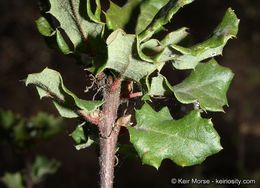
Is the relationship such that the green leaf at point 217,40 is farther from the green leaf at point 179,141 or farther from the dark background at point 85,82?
the dark background at point 85,82

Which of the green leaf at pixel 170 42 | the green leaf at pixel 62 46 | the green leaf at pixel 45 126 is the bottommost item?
the green leaf at pixel 45 126

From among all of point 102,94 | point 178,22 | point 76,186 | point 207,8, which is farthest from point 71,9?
point 207,8

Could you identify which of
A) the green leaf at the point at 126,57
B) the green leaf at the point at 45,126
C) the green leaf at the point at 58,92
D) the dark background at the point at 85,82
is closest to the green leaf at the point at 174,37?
the green leaf at the point at 126,57

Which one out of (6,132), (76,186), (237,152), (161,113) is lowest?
(76,186)

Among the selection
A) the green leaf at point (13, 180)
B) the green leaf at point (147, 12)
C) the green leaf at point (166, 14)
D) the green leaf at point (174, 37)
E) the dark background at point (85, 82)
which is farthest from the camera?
the dark background at point (85, 82)

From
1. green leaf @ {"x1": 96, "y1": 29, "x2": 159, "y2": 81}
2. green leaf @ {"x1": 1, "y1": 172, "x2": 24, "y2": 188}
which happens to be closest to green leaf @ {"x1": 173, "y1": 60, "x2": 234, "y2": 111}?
green leaf @ {"x1": 96, "y1": 29, "x2": 159, "y2": 81}

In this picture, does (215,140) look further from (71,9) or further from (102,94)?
(71,9)

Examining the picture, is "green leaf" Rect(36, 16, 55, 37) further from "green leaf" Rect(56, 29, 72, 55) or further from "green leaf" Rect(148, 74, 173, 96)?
"green leaf" Rect(148, 74, 173, 96)
